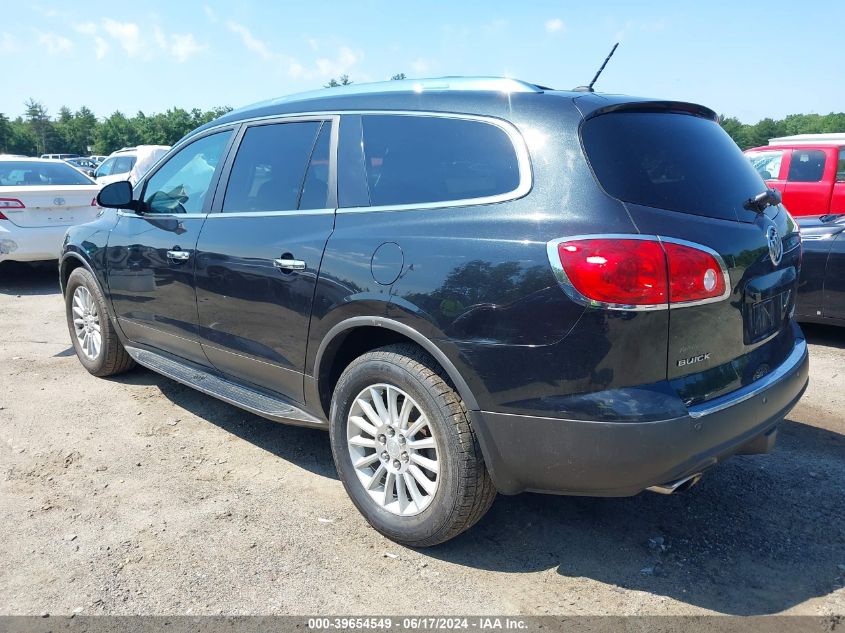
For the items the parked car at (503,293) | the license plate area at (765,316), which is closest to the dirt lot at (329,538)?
the parked car at (503,293)

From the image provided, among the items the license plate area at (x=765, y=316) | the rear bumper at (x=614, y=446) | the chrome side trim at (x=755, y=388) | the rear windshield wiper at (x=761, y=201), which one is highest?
the rear windshield wiper at (x=761, y=201)

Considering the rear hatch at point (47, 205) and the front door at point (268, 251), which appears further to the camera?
the rear hatch at point (47, 205)

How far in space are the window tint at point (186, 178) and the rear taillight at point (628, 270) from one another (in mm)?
2497

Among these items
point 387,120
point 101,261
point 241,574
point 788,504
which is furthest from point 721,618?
point 101,261

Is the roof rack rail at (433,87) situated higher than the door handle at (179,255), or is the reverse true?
the roof rack rail at (433,87)

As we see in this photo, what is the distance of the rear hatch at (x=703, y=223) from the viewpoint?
251cm

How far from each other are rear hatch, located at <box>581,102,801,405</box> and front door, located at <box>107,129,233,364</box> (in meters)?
2.40

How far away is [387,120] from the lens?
3.22 m

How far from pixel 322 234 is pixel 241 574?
58.7 inches

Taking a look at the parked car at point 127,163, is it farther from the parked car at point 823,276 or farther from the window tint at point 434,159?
the window tint at point 434,159

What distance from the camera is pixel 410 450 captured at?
2.98 m

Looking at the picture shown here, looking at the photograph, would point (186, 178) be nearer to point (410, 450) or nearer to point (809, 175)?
point (410, 450)

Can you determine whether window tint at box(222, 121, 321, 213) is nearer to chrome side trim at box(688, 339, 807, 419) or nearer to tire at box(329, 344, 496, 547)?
tire at box(329, 344, 496, 547)

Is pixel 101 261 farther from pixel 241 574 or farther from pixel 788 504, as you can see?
pixel 788 504
